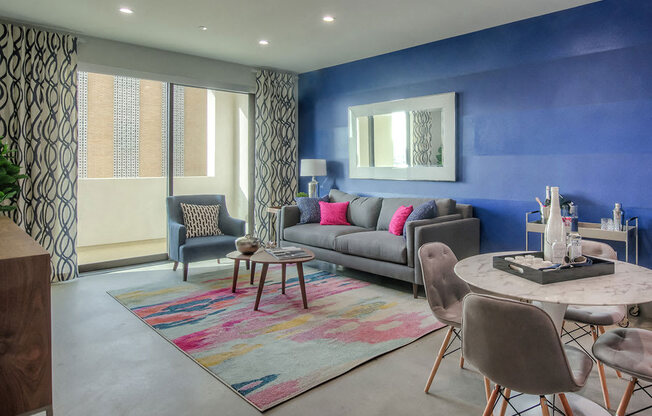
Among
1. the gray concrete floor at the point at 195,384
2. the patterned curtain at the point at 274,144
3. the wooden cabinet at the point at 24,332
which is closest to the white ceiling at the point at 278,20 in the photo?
the patterned curtain at the point at 274,144

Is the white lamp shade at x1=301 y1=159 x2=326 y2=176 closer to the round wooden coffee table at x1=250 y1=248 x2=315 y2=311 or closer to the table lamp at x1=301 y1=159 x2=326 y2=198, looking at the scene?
the table lamp at x1=301 y1=159 x2=326 y2=198

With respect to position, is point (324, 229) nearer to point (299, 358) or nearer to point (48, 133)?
point (299, 358)

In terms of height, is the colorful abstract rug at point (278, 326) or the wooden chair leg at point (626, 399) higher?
the wooden chair leg at point (626, 399)

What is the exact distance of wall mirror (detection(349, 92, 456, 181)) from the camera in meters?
4.98

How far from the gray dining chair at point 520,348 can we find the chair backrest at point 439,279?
26.3 inches

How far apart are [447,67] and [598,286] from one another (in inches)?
143

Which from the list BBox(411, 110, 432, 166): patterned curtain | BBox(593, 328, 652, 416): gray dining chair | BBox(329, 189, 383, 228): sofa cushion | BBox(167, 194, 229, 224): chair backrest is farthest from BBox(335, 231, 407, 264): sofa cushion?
BBox(593, 328, 652, 416): gray dining chair

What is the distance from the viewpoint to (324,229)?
17.1 ft

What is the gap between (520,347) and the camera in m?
1.57

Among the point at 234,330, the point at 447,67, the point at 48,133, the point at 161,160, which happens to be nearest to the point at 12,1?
the point at 48,133

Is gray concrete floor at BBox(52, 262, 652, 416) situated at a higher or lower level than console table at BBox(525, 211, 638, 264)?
lower

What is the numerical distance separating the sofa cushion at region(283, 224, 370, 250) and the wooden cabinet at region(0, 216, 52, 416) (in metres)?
3.54

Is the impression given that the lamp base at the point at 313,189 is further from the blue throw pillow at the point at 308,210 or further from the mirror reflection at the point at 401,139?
the mirror reflection at the point at 401,139

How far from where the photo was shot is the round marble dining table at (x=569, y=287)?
1.70 metres
